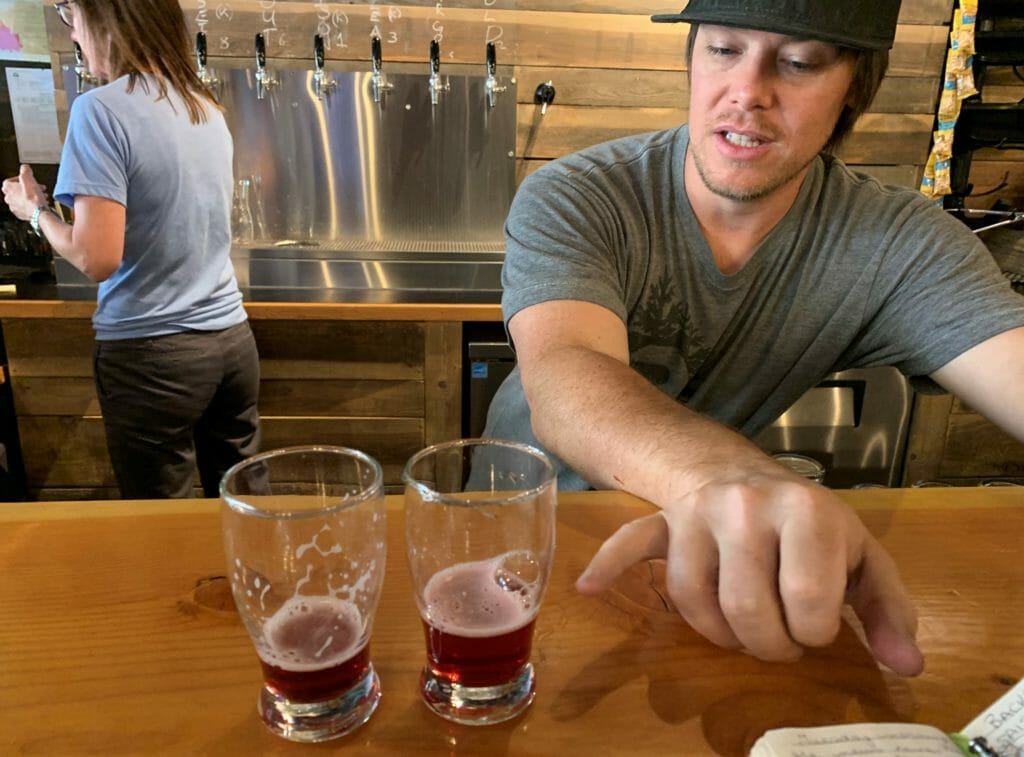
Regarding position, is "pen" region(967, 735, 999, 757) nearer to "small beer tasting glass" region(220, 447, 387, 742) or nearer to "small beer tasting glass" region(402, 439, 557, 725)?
"small beer tasting glass" region(402, 439, 557, 725)

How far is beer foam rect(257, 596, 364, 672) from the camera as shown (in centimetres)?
51

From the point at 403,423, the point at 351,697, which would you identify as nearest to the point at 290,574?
the point at 351,697

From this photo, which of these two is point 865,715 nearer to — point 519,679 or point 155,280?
point 519,679

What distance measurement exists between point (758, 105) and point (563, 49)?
1590 millimetres

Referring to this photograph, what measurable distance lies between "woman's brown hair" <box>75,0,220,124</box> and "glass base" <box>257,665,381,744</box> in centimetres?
142

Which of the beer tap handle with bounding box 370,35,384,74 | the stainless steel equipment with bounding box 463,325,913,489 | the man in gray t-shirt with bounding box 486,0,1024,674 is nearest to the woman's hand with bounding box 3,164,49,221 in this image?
the beer tap handle with bounding box 370,35,384,74

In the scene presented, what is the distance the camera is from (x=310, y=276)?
249cm

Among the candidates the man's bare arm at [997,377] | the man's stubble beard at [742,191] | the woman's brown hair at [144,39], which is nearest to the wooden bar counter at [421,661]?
the man's bare arm at [997,377]

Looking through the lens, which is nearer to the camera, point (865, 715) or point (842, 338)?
point (865, 715)

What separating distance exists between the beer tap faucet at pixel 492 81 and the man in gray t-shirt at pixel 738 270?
4.29 feet

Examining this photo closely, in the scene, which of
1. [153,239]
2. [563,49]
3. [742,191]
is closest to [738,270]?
[742,191]

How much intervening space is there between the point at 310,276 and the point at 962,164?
7.24ft

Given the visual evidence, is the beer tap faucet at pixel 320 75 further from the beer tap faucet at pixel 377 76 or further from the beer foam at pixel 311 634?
the beer foam at pixel 311 634

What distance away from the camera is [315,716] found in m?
0.51
